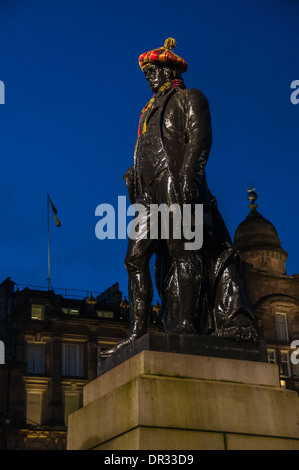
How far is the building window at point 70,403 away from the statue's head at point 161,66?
49546 millimetres

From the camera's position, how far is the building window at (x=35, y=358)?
194 ft

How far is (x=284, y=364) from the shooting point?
209 ft

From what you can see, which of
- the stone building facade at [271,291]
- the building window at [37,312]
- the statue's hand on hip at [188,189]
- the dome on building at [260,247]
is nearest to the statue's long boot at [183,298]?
the statue's hand on hip at [188,189]

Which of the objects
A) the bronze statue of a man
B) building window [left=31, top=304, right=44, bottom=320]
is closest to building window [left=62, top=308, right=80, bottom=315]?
building window [left=31, top=304, right=44, bottom=320]

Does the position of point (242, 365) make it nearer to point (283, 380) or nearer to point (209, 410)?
point (209, 410)

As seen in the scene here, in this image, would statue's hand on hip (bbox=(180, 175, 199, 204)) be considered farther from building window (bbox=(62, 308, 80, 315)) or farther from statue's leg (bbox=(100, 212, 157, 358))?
building window (bbox=(62, 308, 80, 315))

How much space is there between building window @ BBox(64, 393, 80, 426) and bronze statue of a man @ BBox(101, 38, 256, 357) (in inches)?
1953

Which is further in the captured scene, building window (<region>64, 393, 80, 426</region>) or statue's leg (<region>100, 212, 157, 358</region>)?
building window (<region>64, 393, 80, 426</region>)

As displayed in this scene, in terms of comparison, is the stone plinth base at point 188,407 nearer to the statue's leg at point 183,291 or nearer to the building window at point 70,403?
the statue's leg at point 183,291

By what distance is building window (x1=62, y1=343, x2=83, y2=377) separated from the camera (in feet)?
197

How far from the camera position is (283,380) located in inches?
2426

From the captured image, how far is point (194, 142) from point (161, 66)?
1.47 metres
